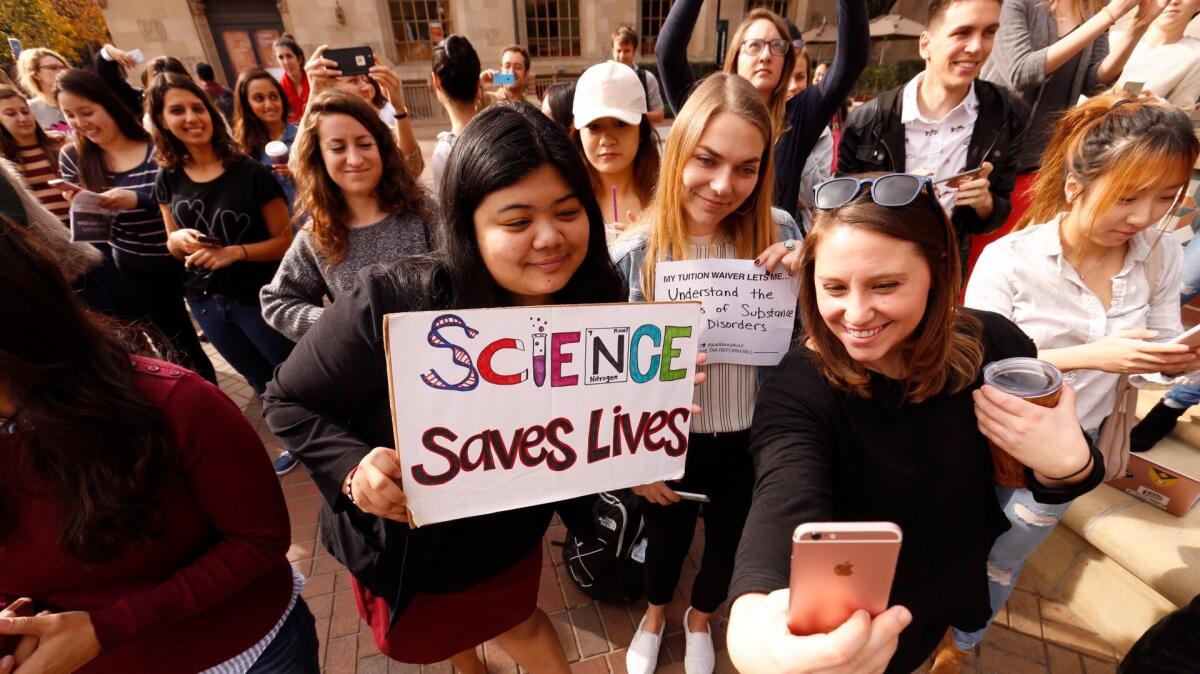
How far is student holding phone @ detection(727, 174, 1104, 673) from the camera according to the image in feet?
4.08

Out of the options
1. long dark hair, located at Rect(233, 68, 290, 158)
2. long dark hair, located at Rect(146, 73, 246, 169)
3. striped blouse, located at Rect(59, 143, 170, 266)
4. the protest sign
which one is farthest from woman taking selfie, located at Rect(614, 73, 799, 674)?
long dark hair, located at Rect(233, 68, 290, 158)

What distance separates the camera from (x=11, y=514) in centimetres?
111

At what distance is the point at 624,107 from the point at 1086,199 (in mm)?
1784

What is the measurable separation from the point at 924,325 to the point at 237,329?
3.78 meters

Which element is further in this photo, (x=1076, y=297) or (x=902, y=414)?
(x=1076, y=297)

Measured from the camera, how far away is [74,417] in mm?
1064

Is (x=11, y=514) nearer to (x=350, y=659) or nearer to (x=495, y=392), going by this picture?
(x=495, y=392)

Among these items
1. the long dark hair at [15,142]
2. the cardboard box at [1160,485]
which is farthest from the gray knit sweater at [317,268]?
the cardboard box at [1160,485]

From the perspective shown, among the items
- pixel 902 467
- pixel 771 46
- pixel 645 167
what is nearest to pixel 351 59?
pixel 645 167

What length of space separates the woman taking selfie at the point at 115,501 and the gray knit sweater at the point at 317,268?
1188 mm

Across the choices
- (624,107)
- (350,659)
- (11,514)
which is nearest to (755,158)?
(624,107)

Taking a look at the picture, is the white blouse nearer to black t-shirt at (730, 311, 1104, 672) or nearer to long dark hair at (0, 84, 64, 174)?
black t-shirt at (730, 311, 1104, 672)

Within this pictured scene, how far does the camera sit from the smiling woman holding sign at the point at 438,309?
129 cm

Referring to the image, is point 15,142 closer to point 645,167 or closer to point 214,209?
point 214,209
